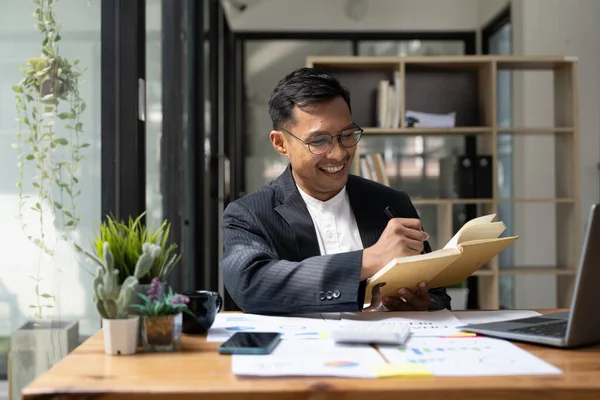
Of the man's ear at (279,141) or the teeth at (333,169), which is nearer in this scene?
the teeth at (333,169)

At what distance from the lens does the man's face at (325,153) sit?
6.23 feet

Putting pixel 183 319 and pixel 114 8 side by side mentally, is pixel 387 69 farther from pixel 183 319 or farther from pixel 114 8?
pixel 183 319

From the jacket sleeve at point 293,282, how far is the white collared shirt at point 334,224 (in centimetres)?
29

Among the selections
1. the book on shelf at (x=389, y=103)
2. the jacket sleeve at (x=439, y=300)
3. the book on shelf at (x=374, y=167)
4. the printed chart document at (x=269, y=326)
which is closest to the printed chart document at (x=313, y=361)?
the printed chart document at (x=269, y=326)

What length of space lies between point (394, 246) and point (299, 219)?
0.40 m

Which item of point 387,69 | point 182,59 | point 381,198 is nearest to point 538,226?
point 387,69

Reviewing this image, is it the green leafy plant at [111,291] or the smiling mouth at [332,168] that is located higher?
the smiling mouth at [332,168]

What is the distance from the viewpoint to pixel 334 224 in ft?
6.54

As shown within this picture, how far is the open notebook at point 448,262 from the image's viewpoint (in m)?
1.44

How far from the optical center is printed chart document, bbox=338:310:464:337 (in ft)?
4.44

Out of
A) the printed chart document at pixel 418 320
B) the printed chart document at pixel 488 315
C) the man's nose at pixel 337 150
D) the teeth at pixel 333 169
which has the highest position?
the man's nose at pixel 337 150

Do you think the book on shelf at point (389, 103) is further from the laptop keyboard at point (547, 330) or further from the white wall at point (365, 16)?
the laptop keyboard at point (547, 330)

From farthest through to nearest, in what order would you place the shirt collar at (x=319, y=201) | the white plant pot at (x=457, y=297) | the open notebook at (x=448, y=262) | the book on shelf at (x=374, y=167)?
the white plant pot at (x=457, y=297)
the book on shelf at (x=374, y=167)
the shirt collar at (x=319, y=201)
the open notebook at (x=448, y=262)

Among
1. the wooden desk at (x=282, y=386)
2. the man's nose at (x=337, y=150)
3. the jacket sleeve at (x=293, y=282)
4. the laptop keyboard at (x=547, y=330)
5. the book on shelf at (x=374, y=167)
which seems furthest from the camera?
the book on shelf at (x=374, y=167)
